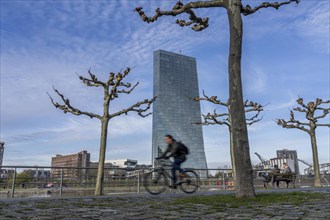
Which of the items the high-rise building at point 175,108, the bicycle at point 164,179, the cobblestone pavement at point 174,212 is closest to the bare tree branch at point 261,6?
the bicycle at point 164,179

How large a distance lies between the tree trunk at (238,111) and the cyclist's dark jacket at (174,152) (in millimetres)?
1800

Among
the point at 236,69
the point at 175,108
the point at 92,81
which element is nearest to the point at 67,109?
the point at 92,81

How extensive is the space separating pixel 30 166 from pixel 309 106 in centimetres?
1981

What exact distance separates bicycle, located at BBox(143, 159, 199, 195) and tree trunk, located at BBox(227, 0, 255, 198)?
2377 millimetres

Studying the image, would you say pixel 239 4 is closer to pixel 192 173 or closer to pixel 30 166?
pixel 192 173

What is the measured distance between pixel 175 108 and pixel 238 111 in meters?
166

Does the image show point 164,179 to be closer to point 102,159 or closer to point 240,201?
point 240,201

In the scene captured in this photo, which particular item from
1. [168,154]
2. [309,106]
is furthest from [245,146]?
[309,106]

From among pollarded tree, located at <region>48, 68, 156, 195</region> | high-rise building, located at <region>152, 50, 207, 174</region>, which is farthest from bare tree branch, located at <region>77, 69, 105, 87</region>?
high-rise building, located at <region>152, 50, 207, 174</region>

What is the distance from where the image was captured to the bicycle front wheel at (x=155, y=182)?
11758mm

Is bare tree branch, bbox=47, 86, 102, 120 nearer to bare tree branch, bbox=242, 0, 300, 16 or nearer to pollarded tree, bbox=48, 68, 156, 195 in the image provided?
pollarded tree, bbox=48, 68, 156, 195

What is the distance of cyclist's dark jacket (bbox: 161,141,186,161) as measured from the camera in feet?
35.1

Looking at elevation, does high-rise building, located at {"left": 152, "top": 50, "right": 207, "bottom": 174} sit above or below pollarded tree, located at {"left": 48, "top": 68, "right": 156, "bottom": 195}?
above

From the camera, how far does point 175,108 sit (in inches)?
6919
